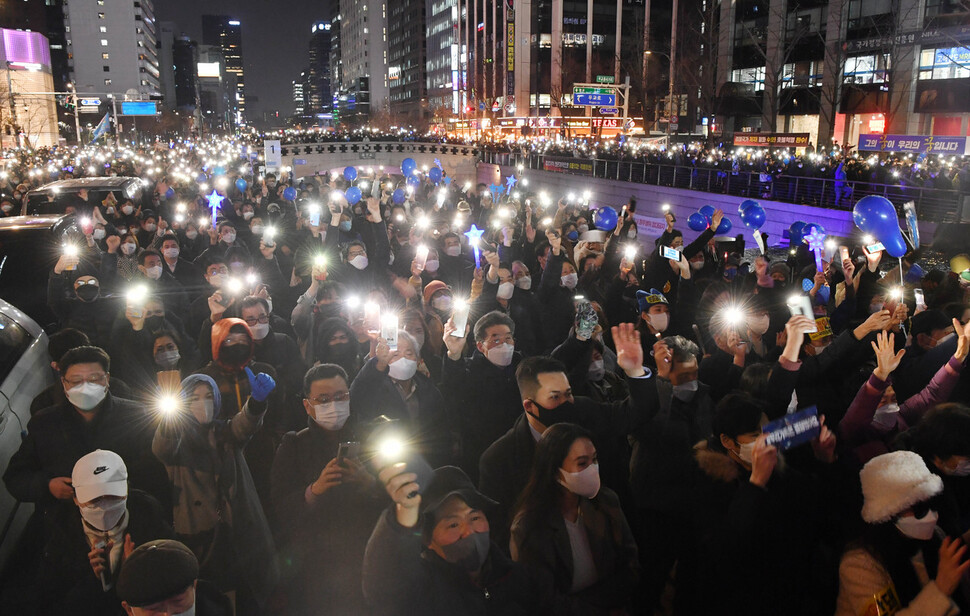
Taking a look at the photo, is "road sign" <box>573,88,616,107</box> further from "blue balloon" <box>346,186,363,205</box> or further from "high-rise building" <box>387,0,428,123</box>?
"high-rise building" <box>387,0,428,123</box>

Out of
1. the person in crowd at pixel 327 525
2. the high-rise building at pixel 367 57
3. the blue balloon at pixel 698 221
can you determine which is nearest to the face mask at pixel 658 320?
the person in crowd at pixel 327 525

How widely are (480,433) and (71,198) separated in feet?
37.7

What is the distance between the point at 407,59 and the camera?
472ft

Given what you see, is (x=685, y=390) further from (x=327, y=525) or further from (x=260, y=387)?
(x=260, y=387)

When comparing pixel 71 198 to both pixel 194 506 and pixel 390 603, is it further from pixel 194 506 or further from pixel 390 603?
pixel 390 603

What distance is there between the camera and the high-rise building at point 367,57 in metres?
160

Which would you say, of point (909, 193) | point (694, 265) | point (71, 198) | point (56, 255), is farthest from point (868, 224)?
point (71, 198)

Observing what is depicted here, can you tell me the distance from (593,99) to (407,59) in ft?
379

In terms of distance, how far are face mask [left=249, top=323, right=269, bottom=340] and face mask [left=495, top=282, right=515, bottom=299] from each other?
2229 millimetres

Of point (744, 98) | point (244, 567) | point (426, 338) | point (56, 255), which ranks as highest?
point (744, 98)

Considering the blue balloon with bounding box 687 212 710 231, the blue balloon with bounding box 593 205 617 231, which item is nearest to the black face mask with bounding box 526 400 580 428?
the blue balloon with bounding box 687 212 710 231

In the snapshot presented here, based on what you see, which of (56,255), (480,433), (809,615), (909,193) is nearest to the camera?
(809,615)

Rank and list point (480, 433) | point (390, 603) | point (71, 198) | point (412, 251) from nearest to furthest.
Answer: point (390, 603) → point (480, 433) → point (412, 251) → point (71, 198)

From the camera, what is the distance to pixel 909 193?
1460 centimetres
